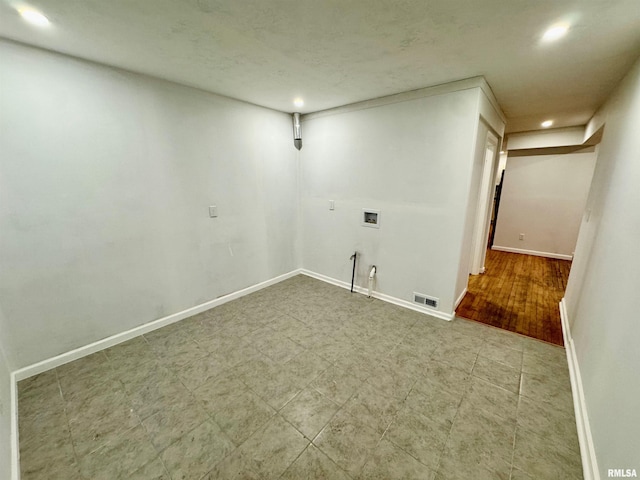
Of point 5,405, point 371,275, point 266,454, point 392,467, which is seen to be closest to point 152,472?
point 266,454

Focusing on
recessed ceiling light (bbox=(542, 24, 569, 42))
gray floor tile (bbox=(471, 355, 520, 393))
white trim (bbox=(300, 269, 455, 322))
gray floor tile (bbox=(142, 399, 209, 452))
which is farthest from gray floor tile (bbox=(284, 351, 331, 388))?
recessed ceiling light (bbox=(542, 24, 569, 42))

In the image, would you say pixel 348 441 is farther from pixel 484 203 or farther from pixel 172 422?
pixel 484 203

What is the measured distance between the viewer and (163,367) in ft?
6.69

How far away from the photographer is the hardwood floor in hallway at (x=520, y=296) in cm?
263

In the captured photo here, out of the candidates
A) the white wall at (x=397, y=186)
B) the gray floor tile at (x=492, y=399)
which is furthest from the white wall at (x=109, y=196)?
the gray floor tile at (x=492, y=399)

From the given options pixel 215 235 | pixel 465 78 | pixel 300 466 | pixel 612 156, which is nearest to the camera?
pixel 300 466

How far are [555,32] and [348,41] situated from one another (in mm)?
1251

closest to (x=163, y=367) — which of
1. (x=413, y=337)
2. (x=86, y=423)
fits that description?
(x=86, y=423)

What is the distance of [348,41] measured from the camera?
1643mm

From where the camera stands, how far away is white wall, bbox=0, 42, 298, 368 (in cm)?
178

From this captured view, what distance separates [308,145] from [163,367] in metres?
3.10

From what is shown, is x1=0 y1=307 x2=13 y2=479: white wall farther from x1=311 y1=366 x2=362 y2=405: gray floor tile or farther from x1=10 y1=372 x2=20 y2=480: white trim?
x1=311 y1=366 x2=362 y2=405: gray floor tile

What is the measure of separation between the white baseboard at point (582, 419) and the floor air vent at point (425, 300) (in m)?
1.11

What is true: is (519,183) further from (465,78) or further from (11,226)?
(11,226)
